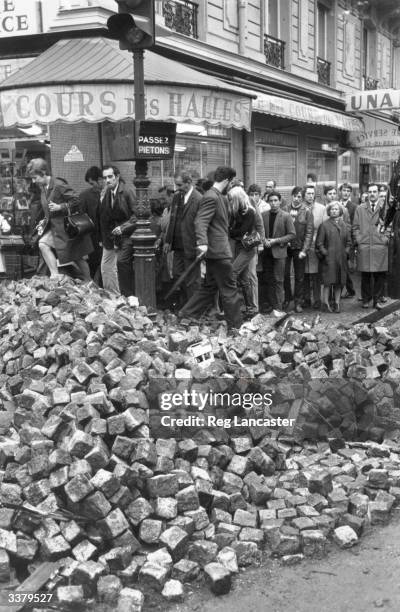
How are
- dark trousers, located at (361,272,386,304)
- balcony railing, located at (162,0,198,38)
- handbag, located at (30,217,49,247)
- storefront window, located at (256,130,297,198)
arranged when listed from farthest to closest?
storefront window, located at (256,130,297,198) → balcony railing, located at (162,0,198,38) → dark trousers, located at (361,272,386,304) → handbag, located at (30,217,49,247)

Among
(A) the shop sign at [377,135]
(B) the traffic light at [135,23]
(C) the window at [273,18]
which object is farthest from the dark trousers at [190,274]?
(A) the shop sign at [377,135]

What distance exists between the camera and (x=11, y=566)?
3.51 meters

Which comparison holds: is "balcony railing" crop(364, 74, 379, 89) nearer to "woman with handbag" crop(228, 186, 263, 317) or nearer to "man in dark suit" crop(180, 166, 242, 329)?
"woman with handbag" crop(228, 186, 263, 317)

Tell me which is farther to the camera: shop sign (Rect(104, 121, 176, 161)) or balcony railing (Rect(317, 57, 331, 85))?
balcony railing (Rect(317, 57, 331, 85))

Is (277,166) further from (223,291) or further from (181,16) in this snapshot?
(223,291)

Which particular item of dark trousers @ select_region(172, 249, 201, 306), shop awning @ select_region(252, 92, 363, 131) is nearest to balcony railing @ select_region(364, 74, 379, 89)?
shop awning @ select_region(252, 92, 363, 131)

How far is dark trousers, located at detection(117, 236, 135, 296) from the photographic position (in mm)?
9109

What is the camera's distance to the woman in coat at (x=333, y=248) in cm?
1030

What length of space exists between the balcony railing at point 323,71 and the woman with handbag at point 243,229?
493 inches

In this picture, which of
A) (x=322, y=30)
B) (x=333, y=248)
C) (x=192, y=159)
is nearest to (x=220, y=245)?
(x=333, y=248)

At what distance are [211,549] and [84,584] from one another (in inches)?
24.9

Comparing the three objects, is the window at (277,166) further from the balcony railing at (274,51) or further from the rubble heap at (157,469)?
the rubble heap at (157,469)

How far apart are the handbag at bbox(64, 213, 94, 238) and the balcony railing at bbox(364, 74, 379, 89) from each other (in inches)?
699

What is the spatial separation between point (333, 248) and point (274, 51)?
9169mm
